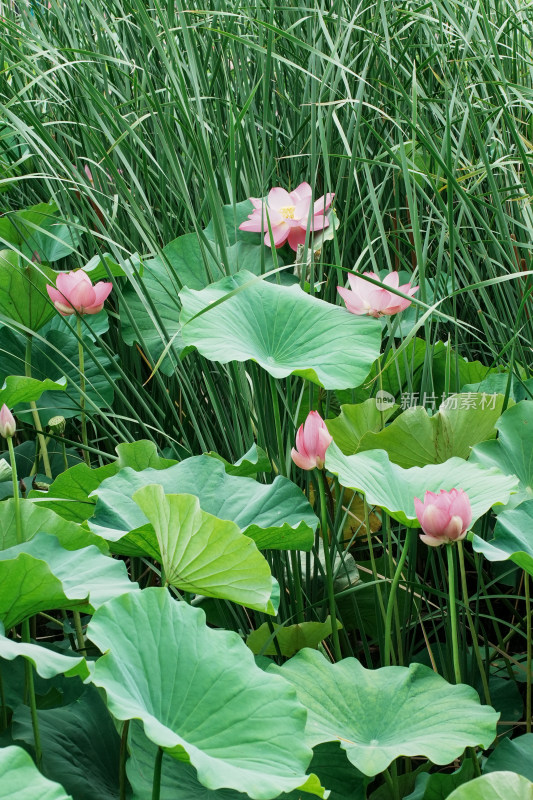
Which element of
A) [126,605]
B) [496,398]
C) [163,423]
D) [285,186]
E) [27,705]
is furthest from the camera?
[285,186]

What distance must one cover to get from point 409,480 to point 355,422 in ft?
0.54

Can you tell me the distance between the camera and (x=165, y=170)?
53.3 inches

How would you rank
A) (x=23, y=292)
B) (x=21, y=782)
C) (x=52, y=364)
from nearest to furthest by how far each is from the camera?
(x=21, y=782) → (x=23, y=292) → (x=52, y=364)

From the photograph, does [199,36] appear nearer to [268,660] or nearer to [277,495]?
[277,495]

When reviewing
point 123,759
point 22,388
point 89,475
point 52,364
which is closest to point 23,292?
point 52,364

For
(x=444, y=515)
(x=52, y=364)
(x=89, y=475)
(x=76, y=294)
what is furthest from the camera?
(x=52, y=364)

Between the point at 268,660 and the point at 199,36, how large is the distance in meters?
1.21

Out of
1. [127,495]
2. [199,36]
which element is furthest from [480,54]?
[127,495]

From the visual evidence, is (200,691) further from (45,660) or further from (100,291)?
(100,291)

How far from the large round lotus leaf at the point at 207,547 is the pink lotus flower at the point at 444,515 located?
15 cm

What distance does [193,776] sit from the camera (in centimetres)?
65

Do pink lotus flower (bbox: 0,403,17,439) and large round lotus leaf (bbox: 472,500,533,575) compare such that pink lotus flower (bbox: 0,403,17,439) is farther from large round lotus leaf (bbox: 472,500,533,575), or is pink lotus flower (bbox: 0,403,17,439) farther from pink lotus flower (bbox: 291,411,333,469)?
large round lotus leaf (bbox: 472,500,533,575)

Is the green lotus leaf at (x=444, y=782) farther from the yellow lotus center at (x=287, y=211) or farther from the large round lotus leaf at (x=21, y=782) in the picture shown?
the yellow lotus center at (x=287, y=211)

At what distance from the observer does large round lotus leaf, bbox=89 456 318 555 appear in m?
0.76
